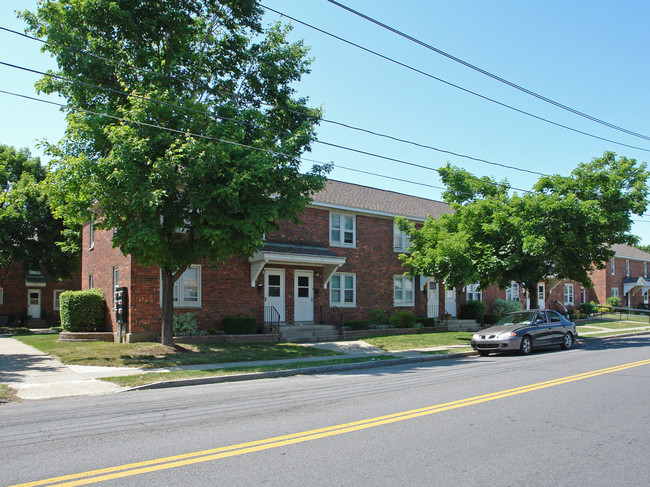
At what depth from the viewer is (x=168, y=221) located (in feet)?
47.9

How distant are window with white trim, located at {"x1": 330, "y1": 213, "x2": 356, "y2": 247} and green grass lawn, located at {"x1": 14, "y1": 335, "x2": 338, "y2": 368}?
7.24 meters

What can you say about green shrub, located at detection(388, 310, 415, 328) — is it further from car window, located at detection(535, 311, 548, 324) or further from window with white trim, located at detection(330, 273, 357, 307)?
car window, located at detection(535, 311, 548, 324)

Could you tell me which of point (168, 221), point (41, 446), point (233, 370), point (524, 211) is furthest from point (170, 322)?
point (524, 211)


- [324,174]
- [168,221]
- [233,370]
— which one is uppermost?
[324,174]

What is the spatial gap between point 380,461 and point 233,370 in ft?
24.9

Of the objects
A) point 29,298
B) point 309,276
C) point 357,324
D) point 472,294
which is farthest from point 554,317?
point 29,298

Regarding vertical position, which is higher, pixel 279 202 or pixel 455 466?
pixel 279 202

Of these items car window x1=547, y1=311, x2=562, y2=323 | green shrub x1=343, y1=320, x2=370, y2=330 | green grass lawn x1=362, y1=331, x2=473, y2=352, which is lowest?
green grass lawn x1=362, y1=331, x2=473, y2=352

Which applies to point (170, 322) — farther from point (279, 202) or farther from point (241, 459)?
point (241, 459)

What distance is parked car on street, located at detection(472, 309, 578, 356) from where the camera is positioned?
53.2 ft

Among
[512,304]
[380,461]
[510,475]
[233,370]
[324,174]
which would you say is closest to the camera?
[510,475]

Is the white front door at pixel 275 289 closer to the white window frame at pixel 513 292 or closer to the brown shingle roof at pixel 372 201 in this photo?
the brown shingle roof at pixel 372 201

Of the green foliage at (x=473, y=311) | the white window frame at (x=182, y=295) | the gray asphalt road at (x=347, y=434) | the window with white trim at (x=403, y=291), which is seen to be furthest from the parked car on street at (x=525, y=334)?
the green foliage at (x=473, y=311)

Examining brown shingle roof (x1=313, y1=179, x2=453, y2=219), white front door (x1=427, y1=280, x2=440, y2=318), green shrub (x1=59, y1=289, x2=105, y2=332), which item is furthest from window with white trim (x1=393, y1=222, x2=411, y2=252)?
green shrub (x1=59, y1=289, x2=105, y2=332)
